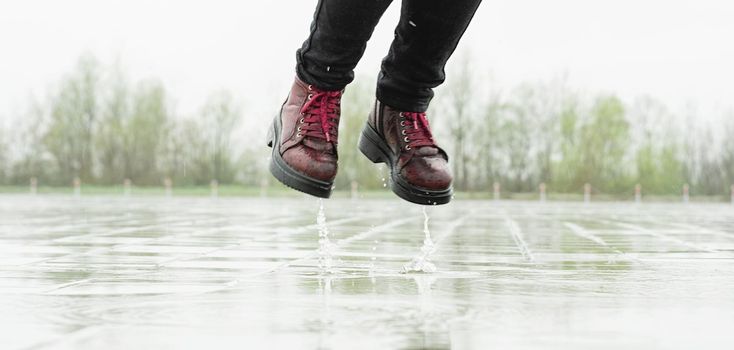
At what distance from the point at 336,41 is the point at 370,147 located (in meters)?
0.79

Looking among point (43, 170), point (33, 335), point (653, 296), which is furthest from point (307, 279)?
point (43, 170)

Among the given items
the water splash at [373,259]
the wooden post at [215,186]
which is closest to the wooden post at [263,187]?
the wooden post at [215,186]

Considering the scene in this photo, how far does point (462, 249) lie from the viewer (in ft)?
17.8

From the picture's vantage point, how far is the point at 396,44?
3102 mm

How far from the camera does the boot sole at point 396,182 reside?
130 inches

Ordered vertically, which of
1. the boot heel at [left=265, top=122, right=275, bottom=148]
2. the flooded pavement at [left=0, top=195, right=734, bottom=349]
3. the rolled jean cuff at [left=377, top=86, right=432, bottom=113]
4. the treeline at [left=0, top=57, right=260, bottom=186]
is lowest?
the flooded pavement at [left=0, top=195, right=734, bottom=349]

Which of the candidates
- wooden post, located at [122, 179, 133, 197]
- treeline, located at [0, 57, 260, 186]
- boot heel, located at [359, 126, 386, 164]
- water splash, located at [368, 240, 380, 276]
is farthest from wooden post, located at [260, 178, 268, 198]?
boot heel, located at [359, 126, 386, 164]

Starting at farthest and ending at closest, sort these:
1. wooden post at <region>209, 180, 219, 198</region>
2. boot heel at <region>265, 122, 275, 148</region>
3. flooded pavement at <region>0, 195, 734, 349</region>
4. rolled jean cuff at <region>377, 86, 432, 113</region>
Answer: wooden post at <region>209, 180, 219, 198</region> < boot heel at <region>265, 122, 275, 148</region> < rolled jean cuff at <region>377, 86, 432, 113</region> < flooded pavement at <region>0, 195, 734, 349</region>

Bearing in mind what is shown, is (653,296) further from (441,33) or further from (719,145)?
(719,145)

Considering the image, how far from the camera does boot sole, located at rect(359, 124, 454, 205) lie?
3303 mm

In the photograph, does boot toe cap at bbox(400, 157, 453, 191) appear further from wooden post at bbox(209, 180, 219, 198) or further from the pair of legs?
wooden post at bbox(209, 180, 219, 198)

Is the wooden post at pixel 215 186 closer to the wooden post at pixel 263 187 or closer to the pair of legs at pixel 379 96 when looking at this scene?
the wooden post at pixel 263 187

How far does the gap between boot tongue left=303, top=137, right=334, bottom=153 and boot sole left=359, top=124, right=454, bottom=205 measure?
1.00ft

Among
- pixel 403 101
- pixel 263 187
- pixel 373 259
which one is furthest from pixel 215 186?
pixel 403 101
